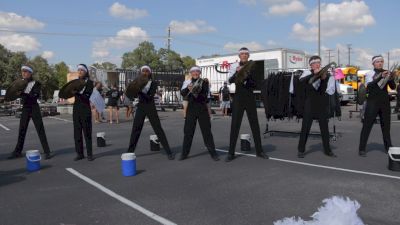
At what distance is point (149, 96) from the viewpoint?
8742mm

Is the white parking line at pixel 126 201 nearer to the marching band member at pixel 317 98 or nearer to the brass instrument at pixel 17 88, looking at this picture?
the brass instrument at pixel 17 88

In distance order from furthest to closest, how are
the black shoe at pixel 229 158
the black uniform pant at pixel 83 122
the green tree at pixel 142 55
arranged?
the green tree at pixel 142 55 → the black uniform pant at pixel 83 122 → the black shoe at pixel 229 158

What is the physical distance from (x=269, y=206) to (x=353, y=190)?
1.36 m

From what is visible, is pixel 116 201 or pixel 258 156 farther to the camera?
pixel 258 156

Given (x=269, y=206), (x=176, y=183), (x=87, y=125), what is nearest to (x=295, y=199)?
(x=269, y=206)

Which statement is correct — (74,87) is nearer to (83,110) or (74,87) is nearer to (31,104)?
(83,110)

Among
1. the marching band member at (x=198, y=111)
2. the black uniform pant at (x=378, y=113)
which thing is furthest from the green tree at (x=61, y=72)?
the black uniform pant at (x=378, y=113)

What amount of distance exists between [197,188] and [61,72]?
99.1 m

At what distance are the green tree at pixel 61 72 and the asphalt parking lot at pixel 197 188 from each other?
282 feet

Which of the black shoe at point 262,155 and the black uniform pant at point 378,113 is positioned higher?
the black uniform pant at point 378,113

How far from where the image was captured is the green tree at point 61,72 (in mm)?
91369

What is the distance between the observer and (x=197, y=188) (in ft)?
20.4

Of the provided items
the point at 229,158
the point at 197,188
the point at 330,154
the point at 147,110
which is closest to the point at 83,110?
the point at 147,110

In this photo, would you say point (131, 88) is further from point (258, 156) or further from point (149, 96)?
point (258, 156)
